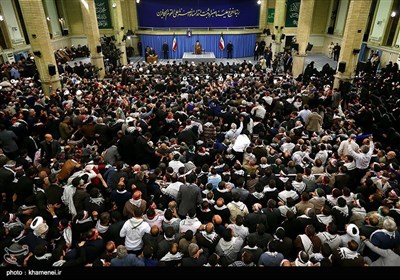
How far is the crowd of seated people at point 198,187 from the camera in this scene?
11.1ft

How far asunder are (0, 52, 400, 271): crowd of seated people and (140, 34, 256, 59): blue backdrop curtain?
533 inches

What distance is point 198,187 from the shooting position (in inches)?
171

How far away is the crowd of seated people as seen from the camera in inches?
133

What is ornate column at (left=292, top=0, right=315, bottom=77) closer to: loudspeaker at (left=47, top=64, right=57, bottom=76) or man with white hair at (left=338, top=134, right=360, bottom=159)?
man with white hair at (left=338, top=134, right=360, bottom=159)

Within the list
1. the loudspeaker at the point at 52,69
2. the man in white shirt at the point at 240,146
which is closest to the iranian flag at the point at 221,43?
the loudspeaker at the point at 52,69

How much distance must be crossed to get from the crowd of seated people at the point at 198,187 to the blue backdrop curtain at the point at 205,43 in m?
13.5

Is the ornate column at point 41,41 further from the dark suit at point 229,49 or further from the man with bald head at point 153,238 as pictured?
the dark suit at point 229,49

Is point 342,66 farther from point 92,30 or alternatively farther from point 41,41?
point 92,30

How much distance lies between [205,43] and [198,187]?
18579 mm

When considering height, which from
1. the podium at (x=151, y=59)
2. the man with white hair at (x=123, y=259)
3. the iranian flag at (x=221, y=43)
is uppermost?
the iranian flag at (x=221, y=43)

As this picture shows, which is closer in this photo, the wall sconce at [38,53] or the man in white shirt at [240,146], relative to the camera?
the man in white shirt at [240,146]

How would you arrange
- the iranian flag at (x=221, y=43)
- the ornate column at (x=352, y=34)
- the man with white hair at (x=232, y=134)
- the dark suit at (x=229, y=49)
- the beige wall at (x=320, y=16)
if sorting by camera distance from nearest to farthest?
the man with white hair at (x=232, y=134) < the ornate column at (x=352, y=34) < the iranian flag at (x=221, y=43) < the dark suit at (x=229, y=49) < the beige wall at (x=320, y=16)

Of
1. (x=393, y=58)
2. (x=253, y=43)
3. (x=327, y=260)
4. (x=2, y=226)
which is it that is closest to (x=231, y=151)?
(x=327, y=260)

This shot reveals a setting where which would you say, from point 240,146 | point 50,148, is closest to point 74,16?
point 50,148
